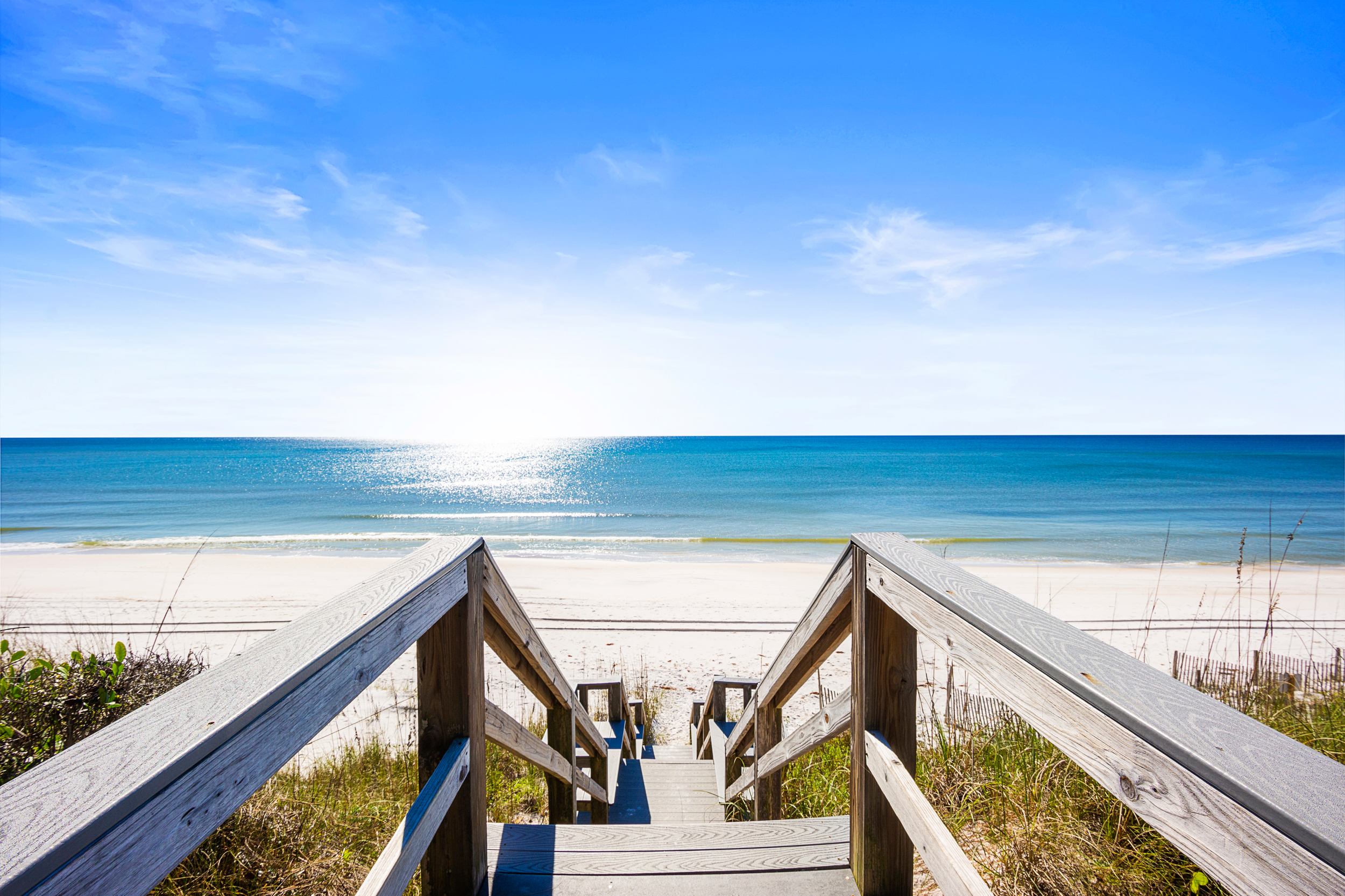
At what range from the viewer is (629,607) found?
12.3 m

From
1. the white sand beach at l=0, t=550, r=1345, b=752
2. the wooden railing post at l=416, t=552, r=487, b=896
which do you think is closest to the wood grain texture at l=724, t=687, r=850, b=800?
the wooden railing post at l=416, t=552, r=487, b=896

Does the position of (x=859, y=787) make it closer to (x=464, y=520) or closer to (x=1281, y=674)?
(x=1281, y=674)

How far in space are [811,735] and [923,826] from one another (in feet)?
3.31

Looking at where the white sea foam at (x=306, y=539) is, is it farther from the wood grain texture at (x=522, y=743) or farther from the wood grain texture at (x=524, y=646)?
the wood grain texture at (x=522, y=743)

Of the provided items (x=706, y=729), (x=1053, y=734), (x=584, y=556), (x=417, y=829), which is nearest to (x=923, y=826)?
(x=1053, y=734)

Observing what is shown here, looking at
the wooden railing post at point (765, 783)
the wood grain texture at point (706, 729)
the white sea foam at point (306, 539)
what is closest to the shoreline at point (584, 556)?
the white sea foam at point (306, 539)

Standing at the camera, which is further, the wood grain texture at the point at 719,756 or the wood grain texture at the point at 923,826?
the wood grain texture at the point at 719,756

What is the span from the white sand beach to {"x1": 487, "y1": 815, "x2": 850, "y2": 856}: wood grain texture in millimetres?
4128

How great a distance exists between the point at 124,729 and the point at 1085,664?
4.24 feet

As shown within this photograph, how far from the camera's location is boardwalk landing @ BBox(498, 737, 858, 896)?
6.49 ft

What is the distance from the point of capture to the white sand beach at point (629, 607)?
328 inches

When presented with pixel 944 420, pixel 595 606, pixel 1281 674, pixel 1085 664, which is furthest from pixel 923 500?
pixel 944 420

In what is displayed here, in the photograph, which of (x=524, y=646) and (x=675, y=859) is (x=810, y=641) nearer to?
(x=675, y=859)

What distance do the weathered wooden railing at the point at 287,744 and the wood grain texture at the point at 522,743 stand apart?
10mm
